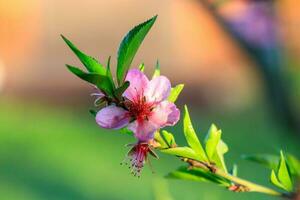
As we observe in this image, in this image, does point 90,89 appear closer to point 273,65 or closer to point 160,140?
point 273,65

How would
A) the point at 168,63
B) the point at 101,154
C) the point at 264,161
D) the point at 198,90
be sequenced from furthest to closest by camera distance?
the point at 168,63 → the point at 198,90 → the point at 101,154 → the point at 264,161

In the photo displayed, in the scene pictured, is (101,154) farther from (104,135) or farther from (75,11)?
(75,11)

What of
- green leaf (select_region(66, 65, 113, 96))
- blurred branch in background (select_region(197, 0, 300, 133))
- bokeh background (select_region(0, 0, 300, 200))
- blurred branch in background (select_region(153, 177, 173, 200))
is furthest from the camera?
bokeh background (select_region(0, 0, 300, 200))

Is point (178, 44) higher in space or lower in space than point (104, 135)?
higher

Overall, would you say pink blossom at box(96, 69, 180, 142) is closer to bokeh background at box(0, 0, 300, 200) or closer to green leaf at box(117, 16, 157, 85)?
green leaf at box(117, 16, 157, 85)

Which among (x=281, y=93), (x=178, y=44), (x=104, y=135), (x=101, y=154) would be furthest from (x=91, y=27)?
(x=281, y=93)

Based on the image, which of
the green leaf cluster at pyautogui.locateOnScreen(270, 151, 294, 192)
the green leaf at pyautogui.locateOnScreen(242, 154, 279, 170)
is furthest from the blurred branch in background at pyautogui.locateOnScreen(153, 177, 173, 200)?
the green leaf cluster at pyautogui.locateOnScreen(270, 151, 294, 192)

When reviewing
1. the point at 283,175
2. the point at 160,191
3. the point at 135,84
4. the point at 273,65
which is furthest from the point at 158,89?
the point at 273,65
